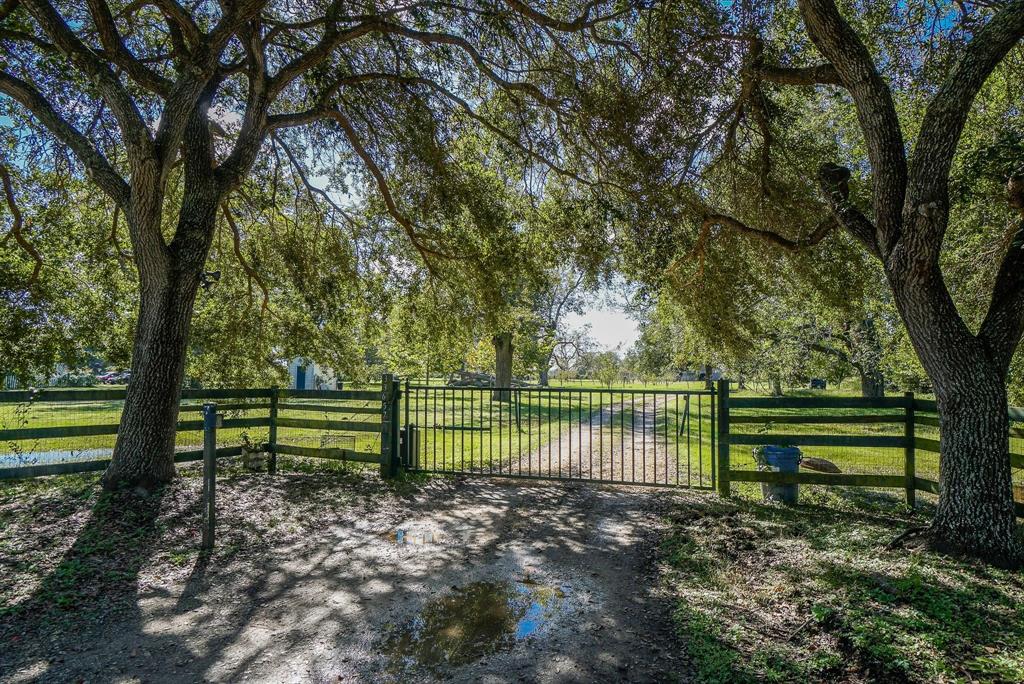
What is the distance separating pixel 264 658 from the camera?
316cm

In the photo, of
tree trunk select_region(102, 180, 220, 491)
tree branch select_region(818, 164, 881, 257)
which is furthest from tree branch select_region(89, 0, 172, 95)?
tree branch select_region(818, 164, 881, 257)

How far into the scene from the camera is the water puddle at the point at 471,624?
321 centimetres

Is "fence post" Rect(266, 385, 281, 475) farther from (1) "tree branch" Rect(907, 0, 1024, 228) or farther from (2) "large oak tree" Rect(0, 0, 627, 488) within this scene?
(1) "tree branch" Rect(907, 0, 1024, 228)

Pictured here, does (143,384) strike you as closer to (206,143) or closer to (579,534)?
(206,143)

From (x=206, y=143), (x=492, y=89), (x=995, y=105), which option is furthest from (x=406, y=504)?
(x=995, y=105)

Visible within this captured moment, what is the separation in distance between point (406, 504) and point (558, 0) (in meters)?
6.71

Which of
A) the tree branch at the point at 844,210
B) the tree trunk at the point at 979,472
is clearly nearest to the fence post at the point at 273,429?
the tree branch at the point at 844,210

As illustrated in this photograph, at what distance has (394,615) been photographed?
377 centimetres

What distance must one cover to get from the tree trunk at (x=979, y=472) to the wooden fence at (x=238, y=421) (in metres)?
6.61

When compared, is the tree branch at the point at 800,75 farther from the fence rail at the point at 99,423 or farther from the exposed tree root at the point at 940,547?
the fence rail at the point at 99,423

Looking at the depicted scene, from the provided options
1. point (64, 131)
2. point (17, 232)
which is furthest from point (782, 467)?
point (17, 232)

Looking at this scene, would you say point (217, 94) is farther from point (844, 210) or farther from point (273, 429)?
point (844, 210)

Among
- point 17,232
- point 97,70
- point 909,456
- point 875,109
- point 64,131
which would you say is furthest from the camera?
point 17,232

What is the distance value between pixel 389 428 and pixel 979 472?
22.5 feet
